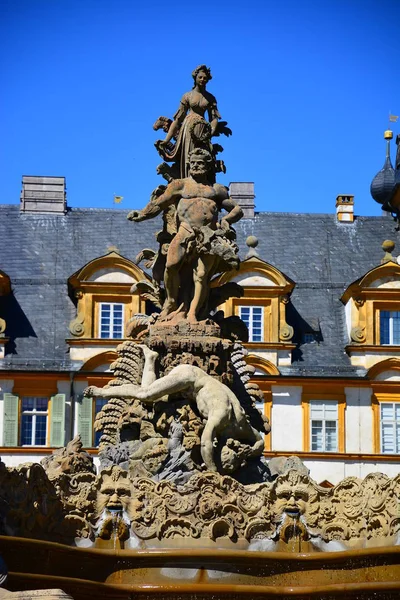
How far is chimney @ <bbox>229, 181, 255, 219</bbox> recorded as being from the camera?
216ft

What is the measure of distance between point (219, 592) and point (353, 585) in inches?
65.6

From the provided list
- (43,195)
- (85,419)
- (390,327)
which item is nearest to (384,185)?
(390,327)

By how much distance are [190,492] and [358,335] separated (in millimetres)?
34714

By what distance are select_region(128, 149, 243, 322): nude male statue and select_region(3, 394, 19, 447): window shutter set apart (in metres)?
28.2

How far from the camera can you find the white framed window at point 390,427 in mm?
59469

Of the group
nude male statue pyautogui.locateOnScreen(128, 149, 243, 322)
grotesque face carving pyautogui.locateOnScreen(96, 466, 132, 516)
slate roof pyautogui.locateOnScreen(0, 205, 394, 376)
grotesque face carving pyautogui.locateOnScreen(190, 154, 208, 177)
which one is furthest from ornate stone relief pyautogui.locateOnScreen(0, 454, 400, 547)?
slate roof pyautogui.locateOnScreen(0, 205, 394, 376)

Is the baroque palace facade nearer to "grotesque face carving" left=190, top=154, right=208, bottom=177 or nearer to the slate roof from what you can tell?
the slate roof

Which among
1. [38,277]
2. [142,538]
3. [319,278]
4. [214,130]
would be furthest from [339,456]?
[142,538]

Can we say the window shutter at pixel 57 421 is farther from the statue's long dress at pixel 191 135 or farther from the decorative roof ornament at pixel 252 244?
the statue's long dress at pixel 191 135

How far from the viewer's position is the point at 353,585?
2516 cm

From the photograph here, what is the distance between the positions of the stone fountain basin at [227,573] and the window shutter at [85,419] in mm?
32267

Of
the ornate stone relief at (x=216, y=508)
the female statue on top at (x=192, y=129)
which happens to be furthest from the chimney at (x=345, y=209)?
the ornate stone relief at (x=216, y=508)

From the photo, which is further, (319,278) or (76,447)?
(319,278)

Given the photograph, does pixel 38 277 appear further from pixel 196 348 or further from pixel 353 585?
pixel 353 585
